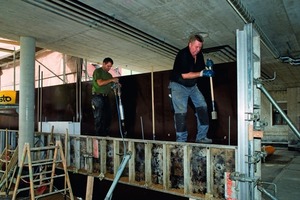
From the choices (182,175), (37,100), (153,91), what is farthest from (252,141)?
(37,100)

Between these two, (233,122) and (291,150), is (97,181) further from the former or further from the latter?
(291,150)

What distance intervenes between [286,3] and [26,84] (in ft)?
14.9

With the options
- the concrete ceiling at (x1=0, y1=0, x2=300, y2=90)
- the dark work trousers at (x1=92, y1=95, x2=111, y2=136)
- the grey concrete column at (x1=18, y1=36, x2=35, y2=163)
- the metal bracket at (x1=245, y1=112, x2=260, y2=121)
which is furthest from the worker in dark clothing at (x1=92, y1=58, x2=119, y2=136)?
the metal bracket at (x1=245, y1=112, x2=260, y2=121)

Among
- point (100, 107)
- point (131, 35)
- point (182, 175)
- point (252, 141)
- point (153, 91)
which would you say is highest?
point (131, 35)

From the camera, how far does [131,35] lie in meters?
→ 4.76

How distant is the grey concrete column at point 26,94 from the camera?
4.66 meters

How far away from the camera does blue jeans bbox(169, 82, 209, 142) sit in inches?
125

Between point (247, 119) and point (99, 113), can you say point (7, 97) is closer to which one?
point (99, 113)

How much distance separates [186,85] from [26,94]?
3.18 meters

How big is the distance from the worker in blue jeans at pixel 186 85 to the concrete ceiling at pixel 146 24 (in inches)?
27.3

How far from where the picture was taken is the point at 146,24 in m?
4.24

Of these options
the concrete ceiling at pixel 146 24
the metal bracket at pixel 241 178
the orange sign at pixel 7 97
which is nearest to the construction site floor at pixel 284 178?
the metal bracket at pixel 241 178

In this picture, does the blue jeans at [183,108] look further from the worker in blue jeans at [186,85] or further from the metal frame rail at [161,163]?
the metal frame rail at [161,163]

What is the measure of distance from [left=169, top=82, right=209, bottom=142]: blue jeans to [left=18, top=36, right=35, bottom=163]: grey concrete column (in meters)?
2.96
